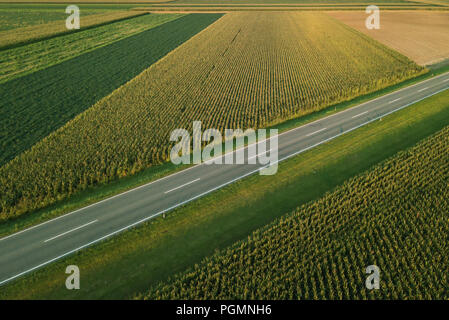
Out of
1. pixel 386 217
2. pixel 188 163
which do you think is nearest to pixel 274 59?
pixel 188 163

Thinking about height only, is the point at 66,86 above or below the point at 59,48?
below

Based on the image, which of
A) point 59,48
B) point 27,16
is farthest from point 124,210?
point 27,16

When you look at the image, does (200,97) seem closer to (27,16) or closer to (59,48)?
(59,48)

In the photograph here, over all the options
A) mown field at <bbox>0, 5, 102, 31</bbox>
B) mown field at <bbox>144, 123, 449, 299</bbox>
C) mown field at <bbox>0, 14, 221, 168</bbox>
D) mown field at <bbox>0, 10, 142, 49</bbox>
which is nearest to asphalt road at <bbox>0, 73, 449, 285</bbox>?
mown field at <bbox>144, 123, 449, 299</bbox>

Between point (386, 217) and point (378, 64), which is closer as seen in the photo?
point (386, 217)

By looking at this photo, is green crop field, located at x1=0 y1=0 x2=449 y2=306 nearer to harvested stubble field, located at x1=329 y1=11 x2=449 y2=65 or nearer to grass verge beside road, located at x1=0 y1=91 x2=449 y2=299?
grass verge beside road, located at x1=0 y1=91 x2=449 y2=299

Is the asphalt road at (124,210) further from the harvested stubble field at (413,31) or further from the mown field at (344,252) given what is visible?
the harvested stubble field at (413,31)

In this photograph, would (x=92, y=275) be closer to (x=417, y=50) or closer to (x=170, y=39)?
(x=170, y=39)
